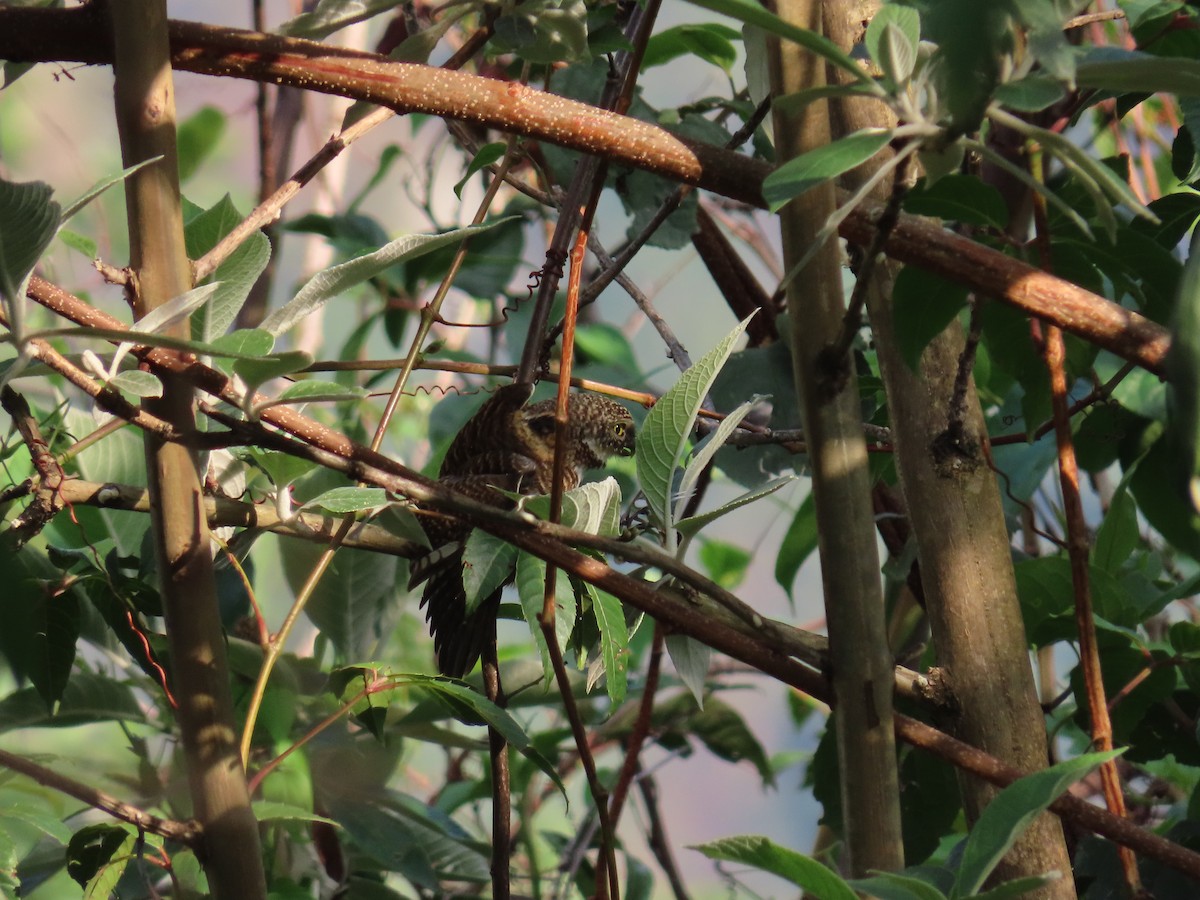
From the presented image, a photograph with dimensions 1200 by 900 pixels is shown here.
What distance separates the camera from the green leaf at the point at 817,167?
37 cm

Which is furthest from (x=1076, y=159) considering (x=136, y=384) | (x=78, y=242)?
(x=78, y=242)

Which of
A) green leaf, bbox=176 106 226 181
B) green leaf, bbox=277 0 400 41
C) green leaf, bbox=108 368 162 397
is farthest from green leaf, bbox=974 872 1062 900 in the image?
green leaf, bbox=176 106 226 181

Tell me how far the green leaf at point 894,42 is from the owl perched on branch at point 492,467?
0.84 ft

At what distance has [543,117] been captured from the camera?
458 mm

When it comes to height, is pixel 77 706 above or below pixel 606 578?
below

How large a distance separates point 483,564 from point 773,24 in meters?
0.34

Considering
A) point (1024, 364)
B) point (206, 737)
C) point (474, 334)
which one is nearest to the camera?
point (206, 737)

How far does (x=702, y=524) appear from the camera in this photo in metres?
0.54

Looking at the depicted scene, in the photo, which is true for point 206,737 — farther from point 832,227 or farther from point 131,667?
point 131,667

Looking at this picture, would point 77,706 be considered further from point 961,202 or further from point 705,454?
point 961,202

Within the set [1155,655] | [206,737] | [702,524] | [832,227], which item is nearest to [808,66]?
[832,227]

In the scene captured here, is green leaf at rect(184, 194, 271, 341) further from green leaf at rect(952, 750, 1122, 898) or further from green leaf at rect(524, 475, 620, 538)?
green leaf at rect(952, 750, 1122, 898)

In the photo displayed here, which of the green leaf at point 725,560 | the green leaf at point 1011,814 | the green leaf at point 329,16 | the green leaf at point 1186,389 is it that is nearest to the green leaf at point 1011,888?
the green leaf at point 1011,814

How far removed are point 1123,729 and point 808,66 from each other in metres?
0.51
